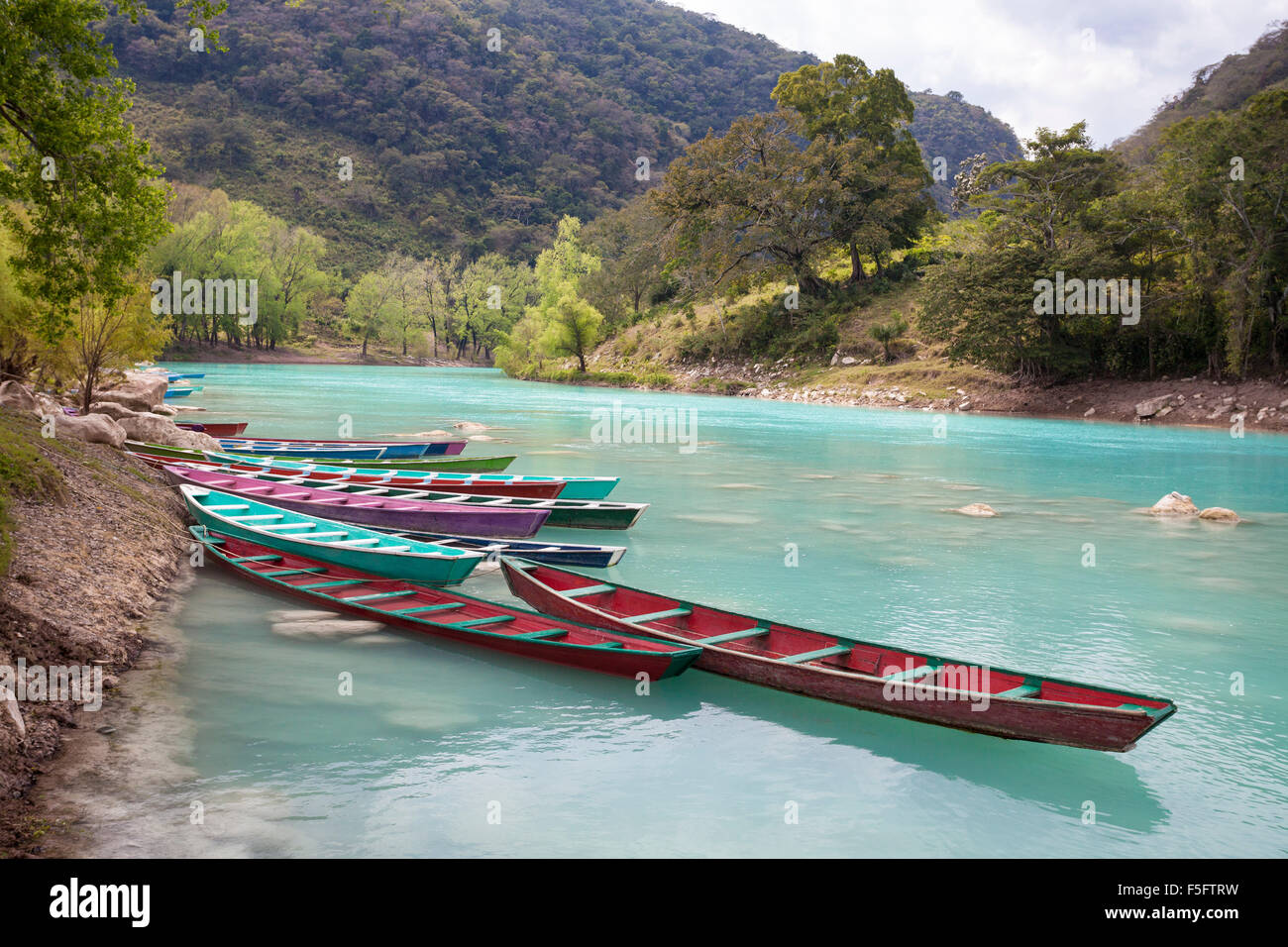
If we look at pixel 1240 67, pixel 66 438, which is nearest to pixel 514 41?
pixel 1240 67

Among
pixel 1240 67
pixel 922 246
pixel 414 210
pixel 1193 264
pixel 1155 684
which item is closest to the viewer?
pixel 1155 684

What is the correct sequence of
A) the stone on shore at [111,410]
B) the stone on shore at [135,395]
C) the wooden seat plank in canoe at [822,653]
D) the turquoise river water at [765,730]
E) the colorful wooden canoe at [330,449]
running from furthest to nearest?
1. the stone on shore at [135,395]
2. the stone on shore at [111,410]
3. the colorful wooden canoe at [330,449]
4. the wooden seat plank in canoe at [822,653]
5. the turquoise river water at [765,730]

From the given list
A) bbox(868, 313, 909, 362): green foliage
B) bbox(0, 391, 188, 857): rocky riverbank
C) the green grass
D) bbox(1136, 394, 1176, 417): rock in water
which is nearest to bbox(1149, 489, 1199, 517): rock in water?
bbox(0, 391, 188, 857): rocky riverbank

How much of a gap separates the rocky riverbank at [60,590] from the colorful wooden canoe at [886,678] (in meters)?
3.58

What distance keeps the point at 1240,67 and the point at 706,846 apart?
88699mm

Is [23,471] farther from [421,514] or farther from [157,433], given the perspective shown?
[157,433]

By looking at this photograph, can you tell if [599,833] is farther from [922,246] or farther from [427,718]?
[922,246]

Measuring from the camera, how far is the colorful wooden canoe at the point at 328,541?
9.40 m

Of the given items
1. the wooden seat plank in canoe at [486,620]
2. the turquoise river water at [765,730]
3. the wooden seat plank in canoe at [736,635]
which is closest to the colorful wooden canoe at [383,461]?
the turquoise river water at [765,730]

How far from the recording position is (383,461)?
18531 millimetres

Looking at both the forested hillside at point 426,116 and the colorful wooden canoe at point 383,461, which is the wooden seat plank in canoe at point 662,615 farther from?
the forested hillside at point 426,116

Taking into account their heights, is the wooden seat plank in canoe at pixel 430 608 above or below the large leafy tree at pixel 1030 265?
below

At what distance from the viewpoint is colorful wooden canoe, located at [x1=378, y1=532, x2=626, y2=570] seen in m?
10.7

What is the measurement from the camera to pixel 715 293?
182 feet
